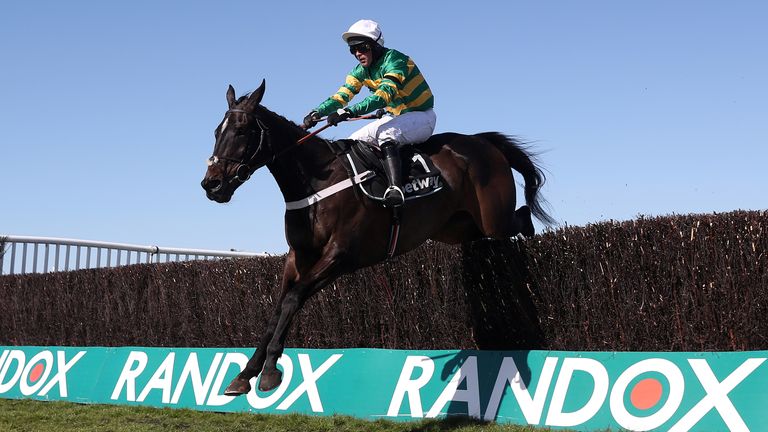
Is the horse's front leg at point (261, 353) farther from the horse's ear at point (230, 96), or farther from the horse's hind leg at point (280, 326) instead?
the horse's ear at point (230, 96)

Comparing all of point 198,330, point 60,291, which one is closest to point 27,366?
point 60,291

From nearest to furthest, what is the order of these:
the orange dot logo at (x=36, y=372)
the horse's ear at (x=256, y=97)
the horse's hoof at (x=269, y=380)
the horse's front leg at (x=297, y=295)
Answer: the horse's hoof at (x=269, y=380) → the horse's front leg at (x=297, y=295) → the horse's ear at (x=256, y=97) → the orange dot logo at (x=36, y=372)

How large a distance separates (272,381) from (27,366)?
22.1 feet

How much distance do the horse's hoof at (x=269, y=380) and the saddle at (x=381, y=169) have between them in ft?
4.96

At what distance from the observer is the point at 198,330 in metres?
10.7

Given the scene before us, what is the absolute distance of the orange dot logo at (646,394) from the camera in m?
5.79

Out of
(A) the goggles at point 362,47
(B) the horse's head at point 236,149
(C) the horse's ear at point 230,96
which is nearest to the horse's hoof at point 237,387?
(B) the horse's head at point 236,149

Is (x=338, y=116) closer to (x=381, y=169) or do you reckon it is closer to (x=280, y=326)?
(x=381, y=169)

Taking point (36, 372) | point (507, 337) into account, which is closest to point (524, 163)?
point (507, 337)

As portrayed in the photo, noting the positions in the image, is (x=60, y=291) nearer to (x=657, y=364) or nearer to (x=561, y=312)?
(x=561, y=312)

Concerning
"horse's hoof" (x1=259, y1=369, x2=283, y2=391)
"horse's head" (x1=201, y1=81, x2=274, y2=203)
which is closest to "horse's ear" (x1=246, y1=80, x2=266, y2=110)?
"horse's head" (x1=201, y1=81, x2=274, y2=203)

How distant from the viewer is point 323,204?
251 inches

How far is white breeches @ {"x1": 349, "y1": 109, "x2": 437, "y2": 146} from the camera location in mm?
6809

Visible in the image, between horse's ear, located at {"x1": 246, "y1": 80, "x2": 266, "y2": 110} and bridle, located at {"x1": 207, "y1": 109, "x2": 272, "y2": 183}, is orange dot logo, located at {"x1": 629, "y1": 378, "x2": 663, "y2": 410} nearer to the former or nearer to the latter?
bridle, located at {"x1": 207, "y1": 109, "x2": 272, "y2": 183}
